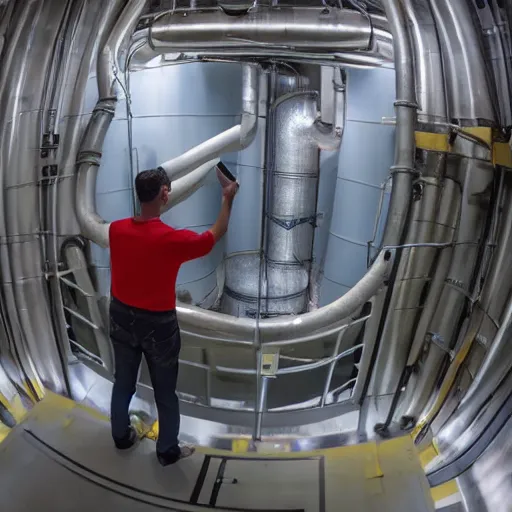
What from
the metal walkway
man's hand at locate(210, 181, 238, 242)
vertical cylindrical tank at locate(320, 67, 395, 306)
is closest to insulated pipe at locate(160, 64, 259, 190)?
vertical cylindrical tank at locate(320, 67, 395, 306)

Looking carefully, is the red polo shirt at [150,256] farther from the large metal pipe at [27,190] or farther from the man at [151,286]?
the large metal pipe at [27,190]

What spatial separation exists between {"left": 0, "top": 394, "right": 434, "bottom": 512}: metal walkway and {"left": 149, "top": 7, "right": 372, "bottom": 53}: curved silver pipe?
1576 mm

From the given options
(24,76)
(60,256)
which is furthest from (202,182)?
(24,76)

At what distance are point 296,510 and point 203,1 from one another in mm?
2039

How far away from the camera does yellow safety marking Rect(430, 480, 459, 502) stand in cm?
158

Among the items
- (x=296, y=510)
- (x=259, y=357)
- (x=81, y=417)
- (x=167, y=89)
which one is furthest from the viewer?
(x=167, y=89)

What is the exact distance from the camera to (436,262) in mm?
1972

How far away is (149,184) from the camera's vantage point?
4.45 ft

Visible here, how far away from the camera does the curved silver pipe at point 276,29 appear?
1.96 meters

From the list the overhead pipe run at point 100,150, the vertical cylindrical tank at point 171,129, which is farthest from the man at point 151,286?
the vertical cylindrical tank at point 171,129

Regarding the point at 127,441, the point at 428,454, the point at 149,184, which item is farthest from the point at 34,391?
the point at 428,454

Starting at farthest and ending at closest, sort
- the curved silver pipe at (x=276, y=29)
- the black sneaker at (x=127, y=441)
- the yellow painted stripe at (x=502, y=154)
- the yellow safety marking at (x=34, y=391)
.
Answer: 1. the yellow safety marking at (x=34, y=391)
2. the curved silver pipe at (x=276, y=29)
3. the black sneaker at (x=127, y=441)
4. the yellow painted stripe at (x=502, y=154)

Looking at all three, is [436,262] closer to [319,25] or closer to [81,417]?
[319,25]

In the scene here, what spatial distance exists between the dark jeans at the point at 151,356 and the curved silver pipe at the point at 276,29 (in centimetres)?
119
